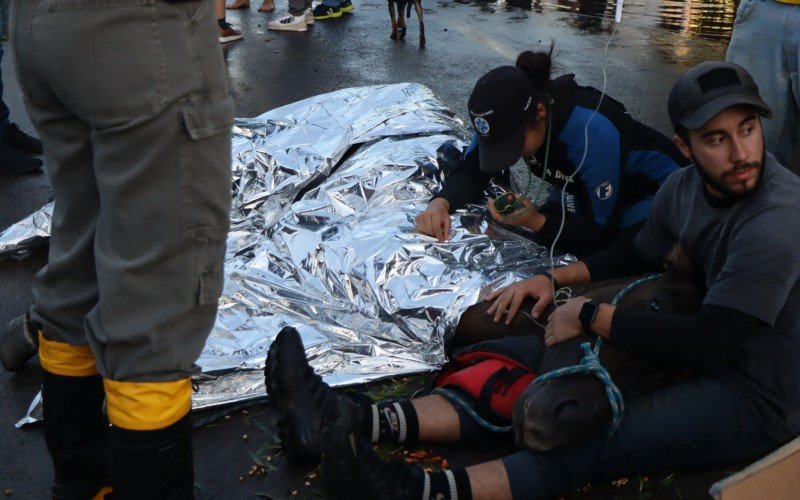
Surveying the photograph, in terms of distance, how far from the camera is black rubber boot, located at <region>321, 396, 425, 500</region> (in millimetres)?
2082

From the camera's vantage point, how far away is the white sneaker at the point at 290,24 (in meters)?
8.05

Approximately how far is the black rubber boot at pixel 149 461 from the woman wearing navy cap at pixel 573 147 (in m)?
1.50

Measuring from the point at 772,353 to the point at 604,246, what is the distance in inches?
35.4

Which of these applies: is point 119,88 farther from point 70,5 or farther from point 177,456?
point 177,456

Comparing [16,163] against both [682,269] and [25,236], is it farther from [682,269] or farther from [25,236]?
[682,269]

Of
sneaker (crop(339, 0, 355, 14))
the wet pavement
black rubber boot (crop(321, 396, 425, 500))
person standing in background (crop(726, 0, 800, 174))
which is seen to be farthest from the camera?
sneaker (crop(339, 0, 355, 14))

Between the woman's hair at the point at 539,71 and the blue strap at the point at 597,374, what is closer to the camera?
the blue strap at the point at 597,374

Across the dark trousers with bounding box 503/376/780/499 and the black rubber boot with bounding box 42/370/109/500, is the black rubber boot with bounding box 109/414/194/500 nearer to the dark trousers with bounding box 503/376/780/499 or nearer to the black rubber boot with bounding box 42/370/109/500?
the black rubber boot with bounding box 42/370/109/500

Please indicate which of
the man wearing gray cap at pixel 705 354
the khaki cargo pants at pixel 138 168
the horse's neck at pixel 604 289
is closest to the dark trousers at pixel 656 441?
the man wearing gray cap at pixel 705 354

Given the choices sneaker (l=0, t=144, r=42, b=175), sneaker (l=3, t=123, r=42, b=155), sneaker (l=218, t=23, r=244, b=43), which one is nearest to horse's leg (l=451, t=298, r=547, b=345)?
sneaker (l=0, t=144, r=42, b=175)

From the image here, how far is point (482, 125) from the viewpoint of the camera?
9.54 ft

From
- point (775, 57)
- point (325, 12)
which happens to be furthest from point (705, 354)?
point (325, 12)

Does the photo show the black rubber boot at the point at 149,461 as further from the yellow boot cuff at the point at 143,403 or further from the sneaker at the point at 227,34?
the sneaker at the point at 227,34

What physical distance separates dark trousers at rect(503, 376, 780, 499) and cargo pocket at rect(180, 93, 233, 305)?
0.97 m
